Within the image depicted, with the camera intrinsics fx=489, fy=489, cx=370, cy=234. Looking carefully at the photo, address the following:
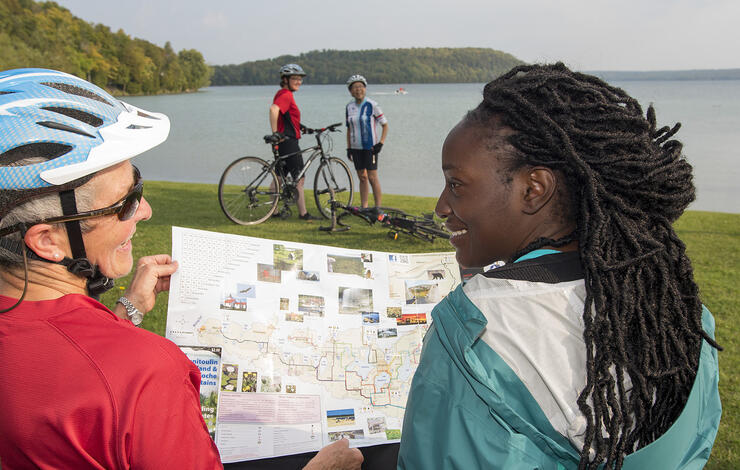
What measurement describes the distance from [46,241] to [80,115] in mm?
369

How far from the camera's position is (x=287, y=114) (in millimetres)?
8047

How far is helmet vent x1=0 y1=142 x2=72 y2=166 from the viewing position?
3.90 ft

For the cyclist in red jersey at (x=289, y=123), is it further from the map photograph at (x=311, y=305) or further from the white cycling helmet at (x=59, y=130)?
the white cycling helmet at (x=59, y=130)

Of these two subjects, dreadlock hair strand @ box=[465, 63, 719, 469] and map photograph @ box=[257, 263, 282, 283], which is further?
map photograph @ box=[257, 263, 282, 283]

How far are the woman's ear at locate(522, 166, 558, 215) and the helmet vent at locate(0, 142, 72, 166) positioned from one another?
1177mm

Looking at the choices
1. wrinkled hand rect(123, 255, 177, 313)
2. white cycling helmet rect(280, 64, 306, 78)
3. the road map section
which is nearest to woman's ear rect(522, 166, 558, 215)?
the road map section

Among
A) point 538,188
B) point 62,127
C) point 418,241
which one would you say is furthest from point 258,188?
point 538,188

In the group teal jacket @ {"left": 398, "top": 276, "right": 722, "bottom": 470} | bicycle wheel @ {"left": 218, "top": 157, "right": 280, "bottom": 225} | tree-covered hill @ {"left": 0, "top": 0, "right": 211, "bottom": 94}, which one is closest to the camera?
teal jacket @ {"left": 398, "top": 276, "right": 722, "bottom": 470}

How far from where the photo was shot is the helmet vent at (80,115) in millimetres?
1337

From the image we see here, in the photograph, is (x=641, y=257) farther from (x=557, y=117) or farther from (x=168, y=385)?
(x=168, y=385)

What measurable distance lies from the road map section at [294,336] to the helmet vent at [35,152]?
2.07 ft

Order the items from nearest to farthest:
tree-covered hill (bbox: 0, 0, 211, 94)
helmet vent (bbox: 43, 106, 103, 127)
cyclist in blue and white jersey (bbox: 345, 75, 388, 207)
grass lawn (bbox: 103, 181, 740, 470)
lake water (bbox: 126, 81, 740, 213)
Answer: helmet vent (bbox: 43, 106, 103, 127) → grass lawn (bbox: 103, 181, 740, 470) → cyclist in blue and white jersey (bbox: 345, 75, 388, 207) → lake water (bbox: 126, 81, 740, 213) → tree-covered hill (bbox: 0, 0, 211, 94)

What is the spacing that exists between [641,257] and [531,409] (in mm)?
446

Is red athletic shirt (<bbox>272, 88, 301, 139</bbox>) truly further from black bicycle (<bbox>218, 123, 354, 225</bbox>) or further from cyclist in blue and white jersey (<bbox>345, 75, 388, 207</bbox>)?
cyclist in blue and white jersey (<bbox>345, 75, 388, 207</bbox>)
